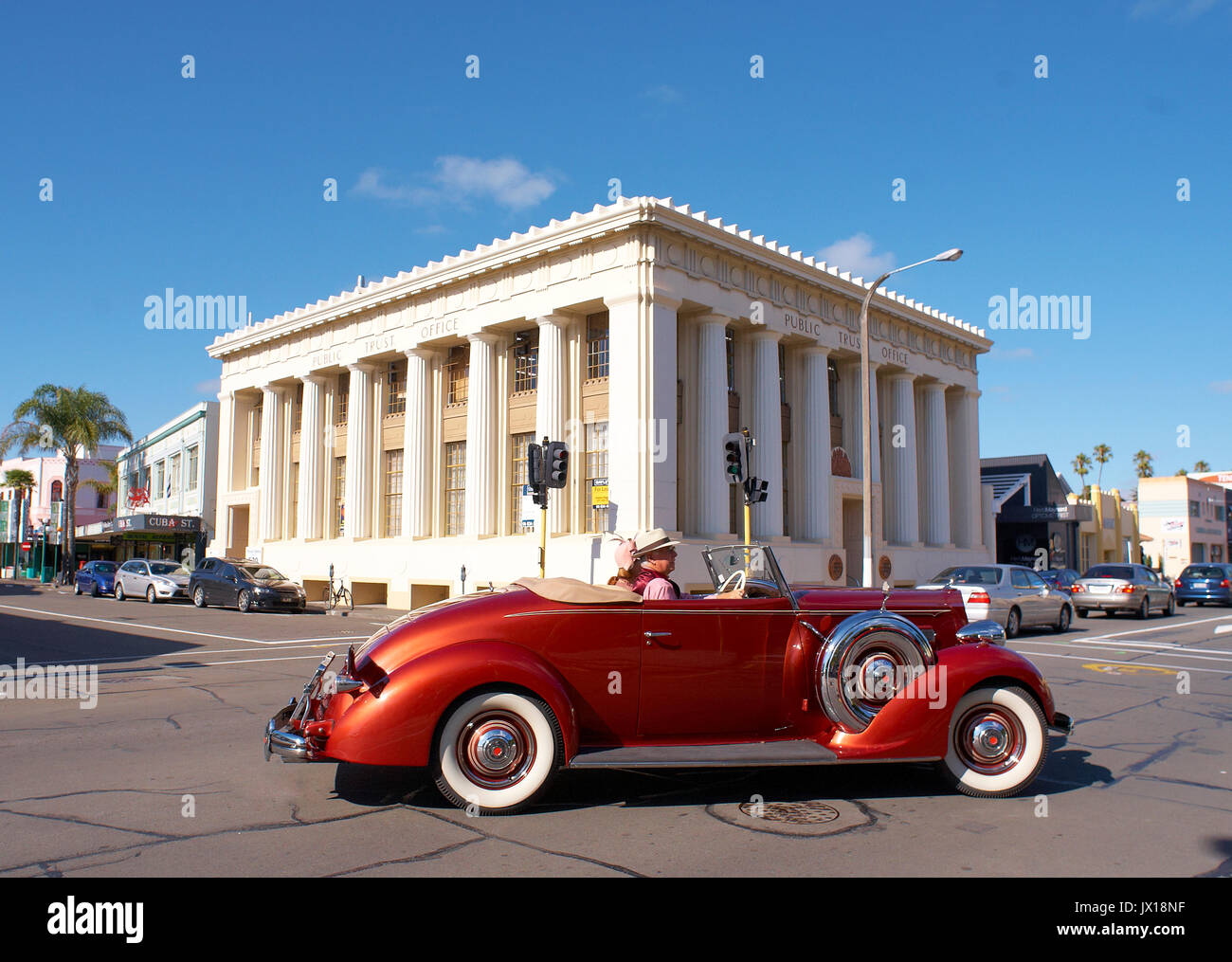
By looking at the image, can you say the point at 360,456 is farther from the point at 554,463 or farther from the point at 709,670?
the point at 709,670

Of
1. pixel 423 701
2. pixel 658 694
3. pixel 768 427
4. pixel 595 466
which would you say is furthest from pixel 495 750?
pixel 768 427

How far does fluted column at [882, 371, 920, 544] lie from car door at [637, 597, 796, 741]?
29.1 m

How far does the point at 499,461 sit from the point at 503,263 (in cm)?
576

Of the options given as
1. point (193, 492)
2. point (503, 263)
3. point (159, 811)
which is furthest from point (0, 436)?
point (159, 811)

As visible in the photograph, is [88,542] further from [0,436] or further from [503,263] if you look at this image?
[503,263]

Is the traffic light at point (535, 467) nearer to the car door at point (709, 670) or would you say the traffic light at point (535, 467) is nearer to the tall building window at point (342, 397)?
the car door at point (709, 670)

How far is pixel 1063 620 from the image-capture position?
2077 centimetres

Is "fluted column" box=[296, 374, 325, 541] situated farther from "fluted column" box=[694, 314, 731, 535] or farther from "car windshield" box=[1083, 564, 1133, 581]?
→ "car windshield" box=[1083, 564, 1133, 581]

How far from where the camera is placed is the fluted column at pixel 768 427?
2741cm

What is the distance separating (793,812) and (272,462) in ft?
116

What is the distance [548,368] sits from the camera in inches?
1040

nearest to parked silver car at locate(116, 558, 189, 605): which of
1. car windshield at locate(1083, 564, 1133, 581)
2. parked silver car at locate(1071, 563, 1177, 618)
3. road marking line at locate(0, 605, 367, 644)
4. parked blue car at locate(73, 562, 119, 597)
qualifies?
parked blue car at locate(73, 562, 119, 597)

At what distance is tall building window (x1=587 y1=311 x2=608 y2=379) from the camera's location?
2656 centimetres
